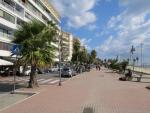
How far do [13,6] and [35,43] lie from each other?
116 ft

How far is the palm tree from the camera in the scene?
22453mm

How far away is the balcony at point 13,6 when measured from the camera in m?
50.6

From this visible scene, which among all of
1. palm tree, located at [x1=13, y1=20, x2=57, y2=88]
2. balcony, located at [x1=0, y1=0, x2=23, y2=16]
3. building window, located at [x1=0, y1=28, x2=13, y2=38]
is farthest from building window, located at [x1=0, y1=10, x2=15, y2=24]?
palm tree, located at [x1=13, y1=20, x2=57, y2=88]

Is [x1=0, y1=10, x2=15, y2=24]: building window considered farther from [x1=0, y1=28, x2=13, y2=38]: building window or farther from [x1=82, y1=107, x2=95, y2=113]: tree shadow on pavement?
[x1=82, y1=107, x2=95, y2=113]: tree shadow on pavement

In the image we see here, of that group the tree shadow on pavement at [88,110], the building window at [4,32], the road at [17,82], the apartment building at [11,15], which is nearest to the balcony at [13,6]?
the apartment building at [11,15]

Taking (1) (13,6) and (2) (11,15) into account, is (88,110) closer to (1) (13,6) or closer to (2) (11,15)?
(2) (11,15)

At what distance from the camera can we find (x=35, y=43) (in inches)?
896

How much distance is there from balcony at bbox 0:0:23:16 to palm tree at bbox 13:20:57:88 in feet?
89.7

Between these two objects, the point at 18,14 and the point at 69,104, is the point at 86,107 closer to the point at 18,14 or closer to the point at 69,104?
the point at 69,104

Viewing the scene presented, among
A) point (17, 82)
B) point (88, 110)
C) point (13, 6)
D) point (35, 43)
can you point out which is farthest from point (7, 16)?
point (88, 110)

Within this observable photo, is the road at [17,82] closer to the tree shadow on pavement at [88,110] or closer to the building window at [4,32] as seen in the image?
the tree shadow on pavement at [88,110]

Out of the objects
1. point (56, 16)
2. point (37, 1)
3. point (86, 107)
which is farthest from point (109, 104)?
point (56, 16)

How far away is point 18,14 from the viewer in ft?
189

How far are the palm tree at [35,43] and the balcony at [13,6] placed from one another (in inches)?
1077
